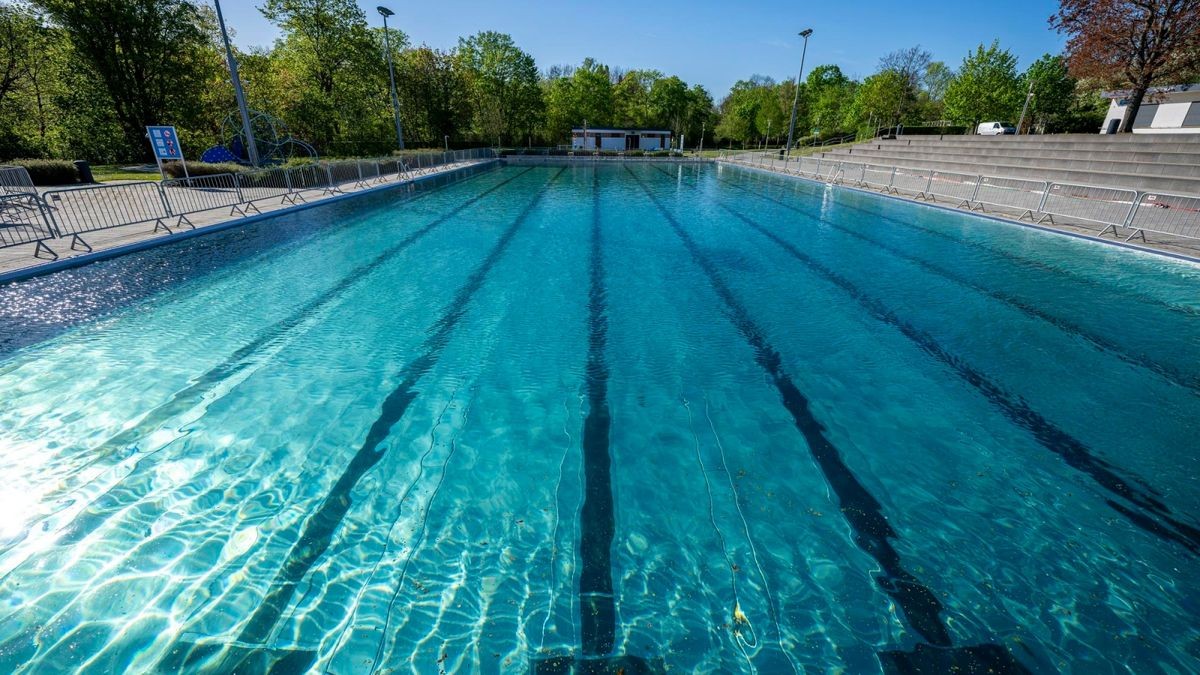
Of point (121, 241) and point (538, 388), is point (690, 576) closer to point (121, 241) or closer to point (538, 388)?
point (538, 388)

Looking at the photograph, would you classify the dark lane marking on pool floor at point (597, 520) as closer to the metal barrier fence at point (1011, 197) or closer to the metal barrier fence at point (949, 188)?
the metal barrier fence at point (1011, 197)

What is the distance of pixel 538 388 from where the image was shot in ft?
14.6

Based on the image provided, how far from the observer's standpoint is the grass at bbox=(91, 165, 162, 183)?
17.5m

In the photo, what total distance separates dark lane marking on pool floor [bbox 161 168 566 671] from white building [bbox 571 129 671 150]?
49.6 metres

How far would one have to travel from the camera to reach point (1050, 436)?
376 cm

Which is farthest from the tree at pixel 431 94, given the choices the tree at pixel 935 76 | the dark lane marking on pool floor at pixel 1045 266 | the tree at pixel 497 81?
the tree at pixel 935 76

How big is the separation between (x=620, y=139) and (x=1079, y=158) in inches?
1669

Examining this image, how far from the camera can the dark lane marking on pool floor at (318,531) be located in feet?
6.87

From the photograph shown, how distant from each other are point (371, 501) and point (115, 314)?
17.9 feet

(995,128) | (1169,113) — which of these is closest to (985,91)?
(995,128)

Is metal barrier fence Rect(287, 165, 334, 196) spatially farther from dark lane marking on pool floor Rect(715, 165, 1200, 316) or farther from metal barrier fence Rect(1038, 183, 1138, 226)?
metal barrier fence Rect(1038, 183, 1138, 226)

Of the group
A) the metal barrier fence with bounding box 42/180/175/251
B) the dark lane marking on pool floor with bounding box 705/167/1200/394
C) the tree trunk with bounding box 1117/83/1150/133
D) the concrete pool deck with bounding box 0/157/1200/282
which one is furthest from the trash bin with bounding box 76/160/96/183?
the tree trunk with bounding box 1117/83/1150/133

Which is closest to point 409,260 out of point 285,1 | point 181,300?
point 181,300

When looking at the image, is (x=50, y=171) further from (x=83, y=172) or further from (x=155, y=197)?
(x=155, y=197)
